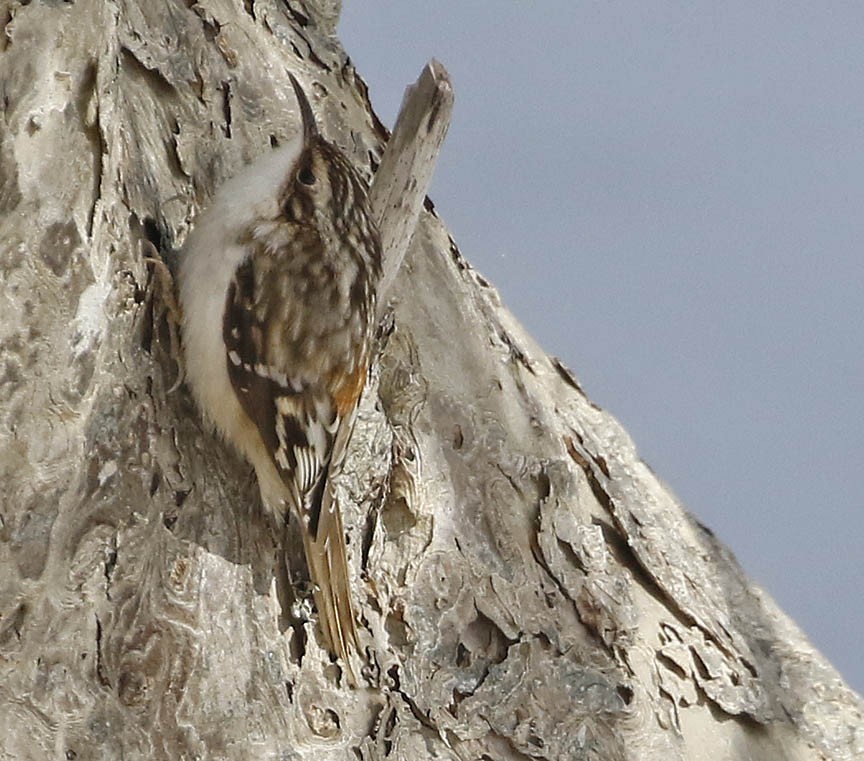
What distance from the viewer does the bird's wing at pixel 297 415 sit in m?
1.98

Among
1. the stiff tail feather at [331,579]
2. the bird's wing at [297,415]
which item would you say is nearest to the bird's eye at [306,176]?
the bird's wing at [297,415]

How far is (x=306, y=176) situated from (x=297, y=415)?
348 millimetres

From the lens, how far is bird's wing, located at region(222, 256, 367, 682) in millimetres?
1984

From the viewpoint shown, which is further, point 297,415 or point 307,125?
point 307,125

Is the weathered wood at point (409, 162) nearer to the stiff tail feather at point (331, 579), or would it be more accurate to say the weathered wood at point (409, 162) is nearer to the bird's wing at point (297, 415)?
the bird's wing at point (297, 415)

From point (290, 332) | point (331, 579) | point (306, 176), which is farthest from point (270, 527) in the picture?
point (306, 176)

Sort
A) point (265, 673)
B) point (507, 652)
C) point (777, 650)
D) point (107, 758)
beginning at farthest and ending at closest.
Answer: point (777, 650), point (507, 652), point (265, 673), point (107, 758)

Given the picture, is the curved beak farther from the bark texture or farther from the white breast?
the bark texture

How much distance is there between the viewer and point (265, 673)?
1995 millimetres

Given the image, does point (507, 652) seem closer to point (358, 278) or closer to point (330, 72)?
point (358, 278)

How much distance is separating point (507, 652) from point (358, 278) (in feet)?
2.03

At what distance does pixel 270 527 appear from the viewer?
2066 mm

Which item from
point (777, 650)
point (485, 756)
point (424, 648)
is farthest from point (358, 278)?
point (777, 650)

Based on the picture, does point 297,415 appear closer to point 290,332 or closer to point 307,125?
point 290,332
